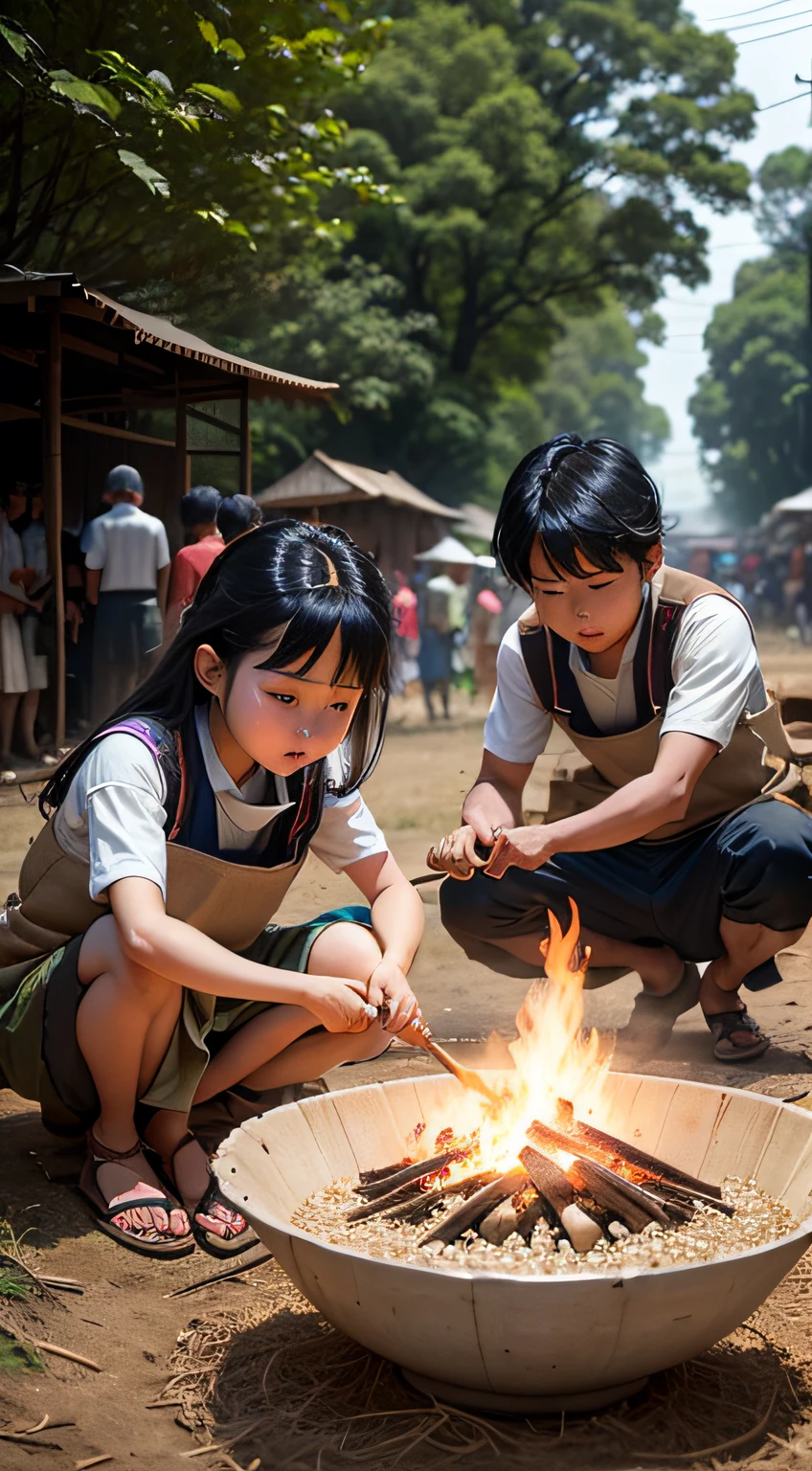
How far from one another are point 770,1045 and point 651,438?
103392 millimetres

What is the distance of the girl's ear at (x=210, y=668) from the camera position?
102 inches

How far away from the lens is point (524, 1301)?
1.79m

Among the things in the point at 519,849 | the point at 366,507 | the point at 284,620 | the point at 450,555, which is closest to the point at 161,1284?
the point at 519,849

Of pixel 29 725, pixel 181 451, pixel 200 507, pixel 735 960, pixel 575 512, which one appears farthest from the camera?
pixel 29 725

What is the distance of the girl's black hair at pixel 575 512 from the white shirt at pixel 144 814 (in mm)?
673

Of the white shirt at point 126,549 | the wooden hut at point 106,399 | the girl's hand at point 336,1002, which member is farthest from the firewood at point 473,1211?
the white shirt at point 126,549

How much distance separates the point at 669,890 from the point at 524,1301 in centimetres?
181

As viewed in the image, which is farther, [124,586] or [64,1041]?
[124,586]

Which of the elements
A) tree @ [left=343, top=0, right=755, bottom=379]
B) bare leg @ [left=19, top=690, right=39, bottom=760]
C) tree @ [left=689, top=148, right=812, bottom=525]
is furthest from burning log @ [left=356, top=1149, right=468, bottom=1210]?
tree @ [left=689, top=148, right=812, bottom=525]

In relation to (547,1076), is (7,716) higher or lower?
higher

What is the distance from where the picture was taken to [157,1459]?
195 centimetres

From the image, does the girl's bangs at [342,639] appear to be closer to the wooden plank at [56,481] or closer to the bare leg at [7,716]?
the wooden plank at [56,481]

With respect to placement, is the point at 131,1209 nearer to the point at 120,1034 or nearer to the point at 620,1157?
the point at 120,1034

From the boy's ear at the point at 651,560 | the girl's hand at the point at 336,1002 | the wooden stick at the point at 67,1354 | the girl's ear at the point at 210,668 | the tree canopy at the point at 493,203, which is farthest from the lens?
the tree canopy at the point at 493,203
